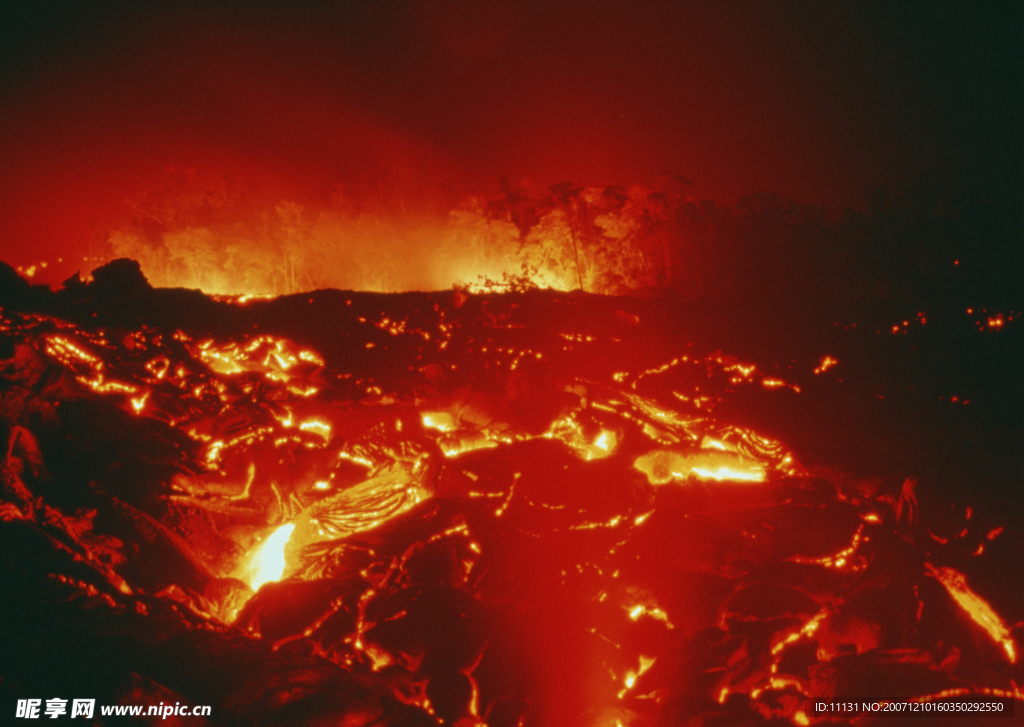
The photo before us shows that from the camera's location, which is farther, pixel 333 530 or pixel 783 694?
pixel 333 530

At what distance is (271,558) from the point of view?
464 cm

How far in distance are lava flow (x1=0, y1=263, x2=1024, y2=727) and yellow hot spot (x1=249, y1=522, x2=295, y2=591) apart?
3 cm

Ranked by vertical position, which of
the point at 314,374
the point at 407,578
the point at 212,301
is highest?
the point at 212,301

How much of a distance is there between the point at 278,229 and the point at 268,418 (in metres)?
6.79

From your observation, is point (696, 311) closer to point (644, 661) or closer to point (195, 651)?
point (644, 661)

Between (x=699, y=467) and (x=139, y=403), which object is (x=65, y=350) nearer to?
(x=139, y=403)

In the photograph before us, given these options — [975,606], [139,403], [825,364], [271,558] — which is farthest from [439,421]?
[975,606]

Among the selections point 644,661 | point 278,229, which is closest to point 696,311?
point 644,661

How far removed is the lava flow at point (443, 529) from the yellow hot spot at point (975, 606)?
0.02 meters

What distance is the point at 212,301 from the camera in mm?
5488

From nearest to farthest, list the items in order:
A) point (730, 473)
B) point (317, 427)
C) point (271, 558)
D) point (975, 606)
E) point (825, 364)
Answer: point (975, 606) → point (271, 558) → point (317, 427) → point (730, 473) → point (825, 364)

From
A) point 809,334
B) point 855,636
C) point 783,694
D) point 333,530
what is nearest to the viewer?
point 783,694

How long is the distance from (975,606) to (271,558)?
20.0 ft

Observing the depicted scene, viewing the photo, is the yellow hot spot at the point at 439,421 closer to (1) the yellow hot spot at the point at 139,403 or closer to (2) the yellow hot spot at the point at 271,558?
(2) the yellow hot spot at the point at 271,558
